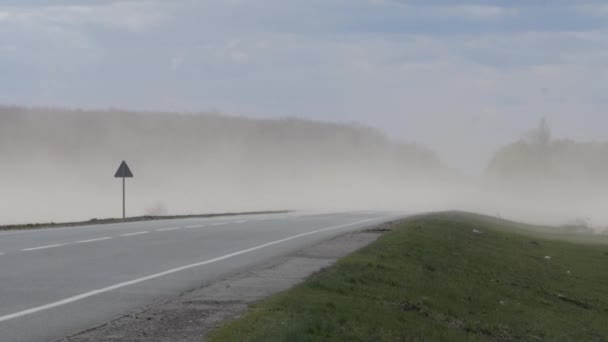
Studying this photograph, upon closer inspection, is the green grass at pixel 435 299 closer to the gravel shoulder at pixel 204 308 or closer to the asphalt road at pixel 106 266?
the gravel shoulder at pixel 204 308

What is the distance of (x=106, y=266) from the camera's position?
54.3 feet

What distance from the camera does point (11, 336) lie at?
9445 millimetres

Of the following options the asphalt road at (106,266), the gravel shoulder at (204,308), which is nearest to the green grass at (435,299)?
the gravel shoulder at (204,308)

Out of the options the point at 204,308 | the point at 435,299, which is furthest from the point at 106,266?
the point at 435,299

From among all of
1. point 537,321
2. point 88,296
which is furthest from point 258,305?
point 537,321

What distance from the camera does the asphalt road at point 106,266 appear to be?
10.9 m

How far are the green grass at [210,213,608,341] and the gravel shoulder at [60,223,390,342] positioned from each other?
0.34 metres

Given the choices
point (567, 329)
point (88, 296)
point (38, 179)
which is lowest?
point (567, 329)

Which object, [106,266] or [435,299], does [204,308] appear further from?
[106,266]

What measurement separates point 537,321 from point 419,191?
5534 inches

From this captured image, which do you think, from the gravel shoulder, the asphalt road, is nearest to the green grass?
the gravel shoulder

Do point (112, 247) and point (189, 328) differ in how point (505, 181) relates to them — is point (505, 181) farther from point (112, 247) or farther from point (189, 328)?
point (189, 328)

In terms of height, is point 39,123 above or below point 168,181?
above

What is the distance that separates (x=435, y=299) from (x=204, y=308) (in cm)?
562
